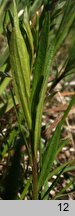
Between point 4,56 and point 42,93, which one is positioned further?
point 4,56

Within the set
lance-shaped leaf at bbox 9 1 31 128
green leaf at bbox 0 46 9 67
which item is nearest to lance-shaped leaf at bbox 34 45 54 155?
lance-shaped leaf at bbox 9 1 31 128

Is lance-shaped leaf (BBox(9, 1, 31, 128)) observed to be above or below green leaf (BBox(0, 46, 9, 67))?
above

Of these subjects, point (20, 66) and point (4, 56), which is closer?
point (20, 66)

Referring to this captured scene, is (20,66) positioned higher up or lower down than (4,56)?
higher up

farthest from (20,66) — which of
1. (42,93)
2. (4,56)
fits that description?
(4,56)

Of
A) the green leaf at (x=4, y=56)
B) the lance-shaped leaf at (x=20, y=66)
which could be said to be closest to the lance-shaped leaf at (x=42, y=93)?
the lance-shaped leaf at (x=20, y=66)

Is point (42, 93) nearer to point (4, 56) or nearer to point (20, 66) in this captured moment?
point (20, 66)

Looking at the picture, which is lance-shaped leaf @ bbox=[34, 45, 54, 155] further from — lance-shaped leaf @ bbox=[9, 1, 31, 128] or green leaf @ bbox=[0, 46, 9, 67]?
green leaf @ bbox=[0, 46, 9, 67]
